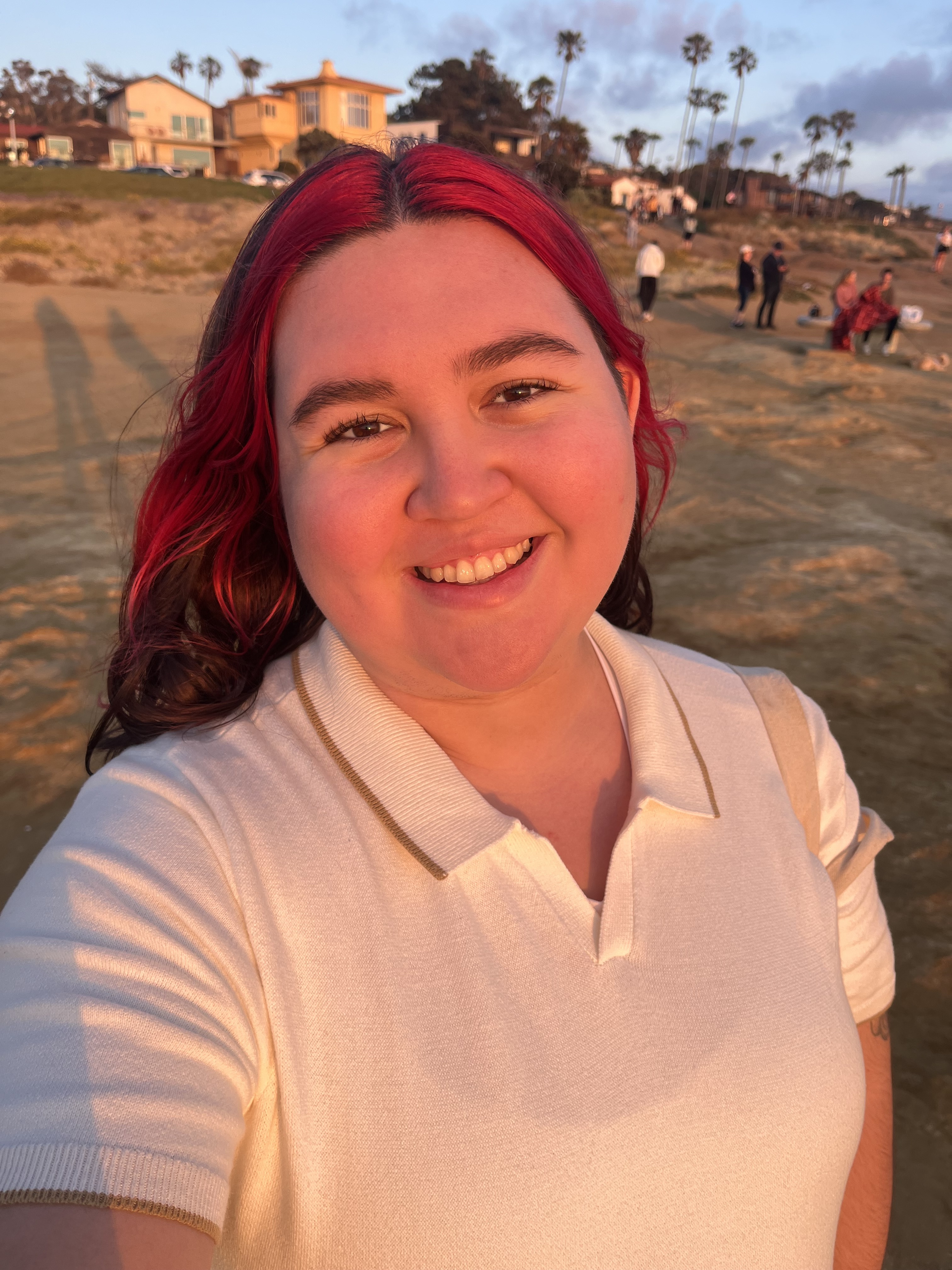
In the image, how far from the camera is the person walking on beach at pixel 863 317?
13250mm

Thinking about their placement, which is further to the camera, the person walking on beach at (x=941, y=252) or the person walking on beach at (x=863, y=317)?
the person walking on beach at (x=941, y=252)

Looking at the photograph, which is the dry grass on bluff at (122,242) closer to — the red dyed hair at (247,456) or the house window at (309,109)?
the red dyed hair at (247,456)

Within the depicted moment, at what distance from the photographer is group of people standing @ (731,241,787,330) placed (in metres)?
16.4

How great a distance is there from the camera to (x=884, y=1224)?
1.51m

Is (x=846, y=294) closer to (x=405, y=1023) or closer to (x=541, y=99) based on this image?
(x=405, y=1023)

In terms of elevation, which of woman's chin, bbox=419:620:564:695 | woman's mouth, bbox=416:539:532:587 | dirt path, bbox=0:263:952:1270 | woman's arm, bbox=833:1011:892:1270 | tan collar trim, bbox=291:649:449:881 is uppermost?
woman's mouth, bbox=416:539:532:587

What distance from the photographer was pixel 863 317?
13.3m

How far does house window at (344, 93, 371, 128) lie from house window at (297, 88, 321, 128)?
5.16 feet

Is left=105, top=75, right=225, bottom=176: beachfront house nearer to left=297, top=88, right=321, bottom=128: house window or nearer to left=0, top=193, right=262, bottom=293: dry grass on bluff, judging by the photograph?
left=297, top=88, right=321, bottom=128: house window

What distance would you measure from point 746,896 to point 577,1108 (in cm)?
44

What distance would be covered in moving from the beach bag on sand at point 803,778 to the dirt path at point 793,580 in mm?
915

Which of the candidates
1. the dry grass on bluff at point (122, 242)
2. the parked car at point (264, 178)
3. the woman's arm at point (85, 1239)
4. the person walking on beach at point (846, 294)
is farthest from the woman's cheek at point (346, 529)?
the parked car at point (264, 178)

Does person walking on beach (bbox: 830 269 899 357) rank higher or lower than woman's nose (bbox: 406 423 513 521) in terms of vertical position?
lower

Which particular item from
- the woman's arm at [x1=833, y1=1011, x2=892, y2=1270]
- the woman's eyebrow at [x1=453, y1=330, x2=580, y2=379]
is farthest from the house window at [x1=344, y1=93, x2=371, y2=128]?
the woman's arm at [x1=833, y1=1011, x2=892, y2=1270]
